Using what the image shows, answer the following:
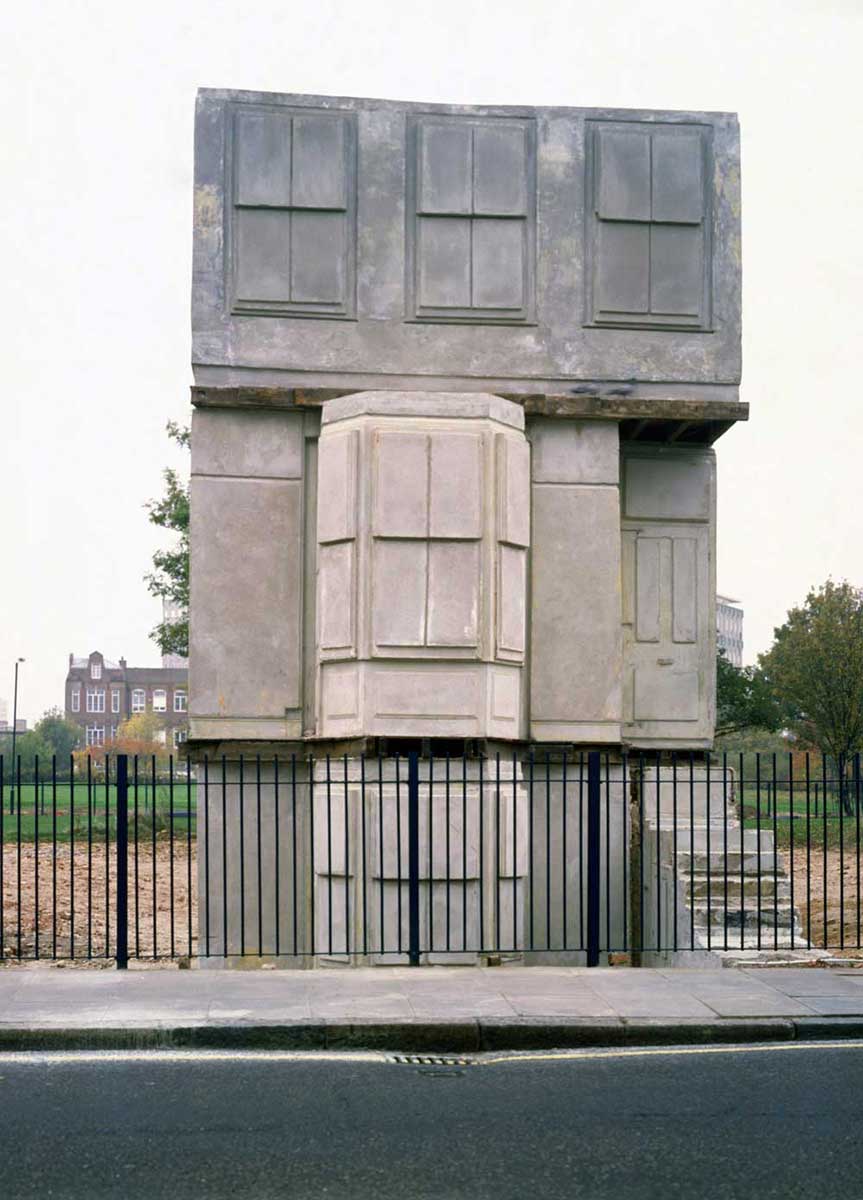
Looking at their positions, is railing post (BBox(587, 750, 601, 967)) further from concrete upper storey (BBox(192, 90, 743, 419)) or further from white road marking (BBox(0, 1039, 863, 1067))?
concrete upper storey (BBox(192, 90, 743, 419))

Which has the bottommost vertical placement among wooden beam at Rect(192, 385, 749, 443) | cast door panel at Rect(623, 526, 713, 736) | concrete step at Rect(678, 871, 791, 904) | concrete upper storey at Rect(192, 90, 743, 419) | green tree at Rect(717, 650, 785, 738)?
concrete step at Rect(678, 871, 791, 904)

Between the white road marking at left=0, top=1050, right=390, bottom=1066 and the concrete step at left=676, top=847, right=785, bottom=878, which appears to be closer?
the white road marking at left=0, top=1050, right=390, bottom=1066

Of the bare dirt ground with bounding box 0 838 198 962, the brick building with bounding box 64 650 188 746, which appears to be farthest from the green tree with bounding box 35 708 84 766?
the bare dirt ground with bounding box 0 838 198 962

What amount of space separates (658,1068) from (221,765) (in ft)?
26.8

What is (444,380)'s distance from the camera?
1816cm

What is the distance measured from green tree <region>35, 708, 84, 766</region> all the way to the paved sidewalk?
119 m

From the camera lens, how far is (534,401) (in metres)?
18.1

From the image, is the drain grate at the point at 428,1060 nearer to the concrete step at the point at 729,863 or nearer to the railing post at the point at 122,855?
the railing post at the point at 122,855

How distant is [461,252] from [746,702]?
1691 inches

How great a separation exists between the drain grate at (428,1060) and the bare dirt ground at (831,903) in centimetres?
550

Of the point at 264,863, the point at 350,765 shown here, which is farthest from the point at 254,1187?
the point at 264,863

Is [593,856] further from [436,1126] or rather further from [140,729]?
[140,729]

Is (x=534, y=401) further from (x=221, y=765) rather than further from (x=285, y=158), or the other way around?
(x=221, y=765)

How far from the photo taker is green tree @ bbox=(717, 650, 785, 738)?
59.4m
